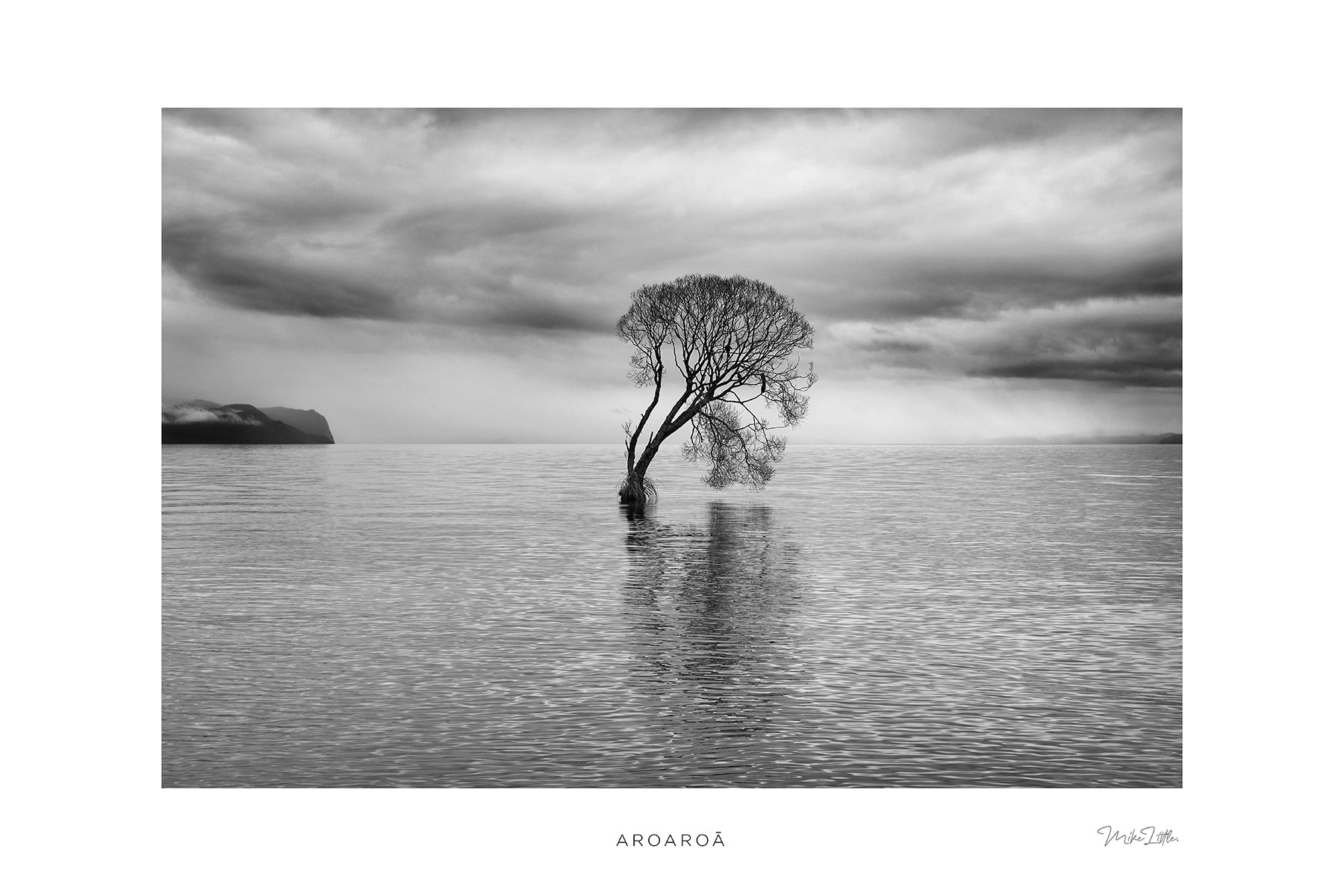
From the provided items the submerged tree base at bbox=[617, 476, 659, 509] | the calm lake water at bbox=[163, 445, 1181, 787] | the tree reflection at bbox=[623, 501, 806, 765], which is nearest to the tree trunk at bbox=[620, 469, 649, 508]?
the submerged tree base at bbox=[617, 476, 659, 509]

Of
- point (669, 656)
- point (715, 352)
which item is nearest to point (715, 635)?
point (669, 656)

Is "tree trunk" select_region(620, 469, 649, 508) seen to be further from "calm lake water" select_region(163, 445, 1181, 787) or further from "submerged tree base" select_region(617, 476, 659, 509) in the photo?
"calm lake water" select_region(163, 445, 1181, 787)

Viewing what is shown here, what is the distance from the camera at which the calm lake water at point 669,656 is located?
13.4 meters

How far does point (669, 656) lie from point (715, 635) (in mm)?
2064

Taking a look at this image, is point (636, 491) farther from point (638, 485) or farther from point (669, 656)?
point (669, 656)

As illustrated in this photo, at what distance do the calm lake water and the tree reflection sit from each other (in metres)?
0.08

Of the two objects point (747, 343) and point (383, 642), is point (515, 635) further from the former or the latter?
point (747, 343)

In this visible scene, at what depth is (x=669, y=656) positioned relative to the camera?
1867 cm

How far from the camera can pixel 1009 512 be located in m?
52.7

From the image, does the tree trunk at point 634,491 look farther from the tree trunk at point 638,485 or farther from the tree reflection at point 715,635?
the tree reflection at point 715,635

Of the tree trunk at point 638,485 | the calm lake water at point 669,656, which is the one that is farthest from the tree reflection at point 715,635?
the tree trunk at point 638,485
